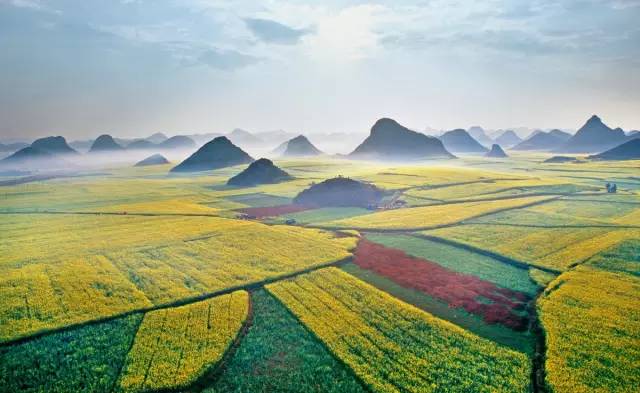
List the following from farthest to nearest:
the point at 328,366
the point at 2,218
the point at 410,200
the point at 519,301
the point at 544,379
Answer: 1. the point at 410,200
2. the point at 2,218
3. the point at 519,301
4. the point at 328,366
5. the point at 544,379

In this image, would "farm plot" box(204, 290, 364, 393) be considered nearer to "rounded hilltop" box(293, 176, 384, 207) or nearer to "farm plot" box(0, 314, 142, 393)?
"farm plot" box(0, 314, 142, 393)

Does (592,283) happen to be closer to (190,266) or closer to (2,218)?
(190,266)

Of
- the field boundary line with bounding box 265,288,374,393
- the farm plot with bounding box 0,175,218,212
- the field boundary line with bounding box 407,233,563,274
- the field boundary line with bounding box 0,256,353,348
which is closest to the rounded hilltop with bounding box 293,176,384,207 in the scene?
the field boundary line with bounding box 407,233,563,274

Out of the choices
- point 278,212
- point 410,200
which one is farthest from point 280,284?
point 410,200

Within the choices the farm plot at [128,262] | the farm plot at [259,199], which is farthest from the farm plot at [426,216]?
the farm plot at [259,199]

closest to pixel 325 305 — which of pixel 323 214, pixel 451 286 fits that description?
pixel 451 286
